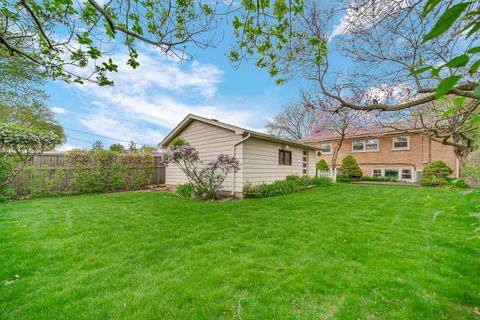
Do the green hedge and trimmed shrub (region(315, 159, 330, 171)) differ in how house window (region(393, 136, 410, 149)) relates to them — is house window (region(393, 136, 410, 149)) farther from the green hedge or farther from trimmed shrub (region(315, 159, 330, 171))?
A: the green hedge

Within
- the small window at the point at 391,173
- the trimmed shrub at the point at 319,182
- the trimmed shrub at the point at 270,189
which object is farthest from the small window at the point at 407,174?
the trimmed shrub at the point at 270,189

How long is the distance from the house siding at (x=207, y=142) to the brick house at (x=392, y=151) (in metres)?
8.90

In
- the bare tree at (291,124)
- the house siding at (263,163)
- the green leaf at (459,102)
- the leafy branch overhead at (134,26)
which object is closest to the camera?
the green leaf at (459,102)

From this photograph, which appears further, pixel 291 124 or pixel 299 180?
pixel 291 124

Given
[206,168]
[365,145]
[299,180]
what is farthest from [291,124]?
[206,168]

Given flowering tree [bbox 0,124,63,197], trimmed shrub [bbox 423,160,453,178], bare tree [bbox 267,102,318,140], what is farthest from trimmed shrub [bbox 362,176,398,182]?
flowering tree [bbox 0,124,63,197]

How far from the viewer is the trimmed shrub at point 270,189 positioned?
305 inches

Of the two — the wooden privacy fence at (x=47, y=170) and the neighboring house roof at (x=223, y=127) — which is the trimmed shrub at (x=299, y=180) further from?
the wooden privacy fence at (x=47, y=170)

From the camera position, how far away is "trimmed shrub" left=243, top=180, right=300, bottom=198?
7.76 metres

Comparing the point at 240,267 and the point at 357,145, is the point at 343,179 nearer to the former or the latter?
the point at 357,145

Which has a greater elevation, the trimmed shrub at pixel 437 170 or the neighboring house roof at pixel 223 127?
the neighboring house roof at pixel 223 127

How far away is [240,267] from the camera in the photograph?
8.68 feet

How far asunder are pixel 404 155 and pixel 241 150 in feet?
41.4

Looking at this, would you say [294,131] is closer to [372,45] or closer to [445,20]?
[372,45]
